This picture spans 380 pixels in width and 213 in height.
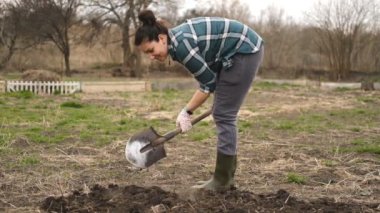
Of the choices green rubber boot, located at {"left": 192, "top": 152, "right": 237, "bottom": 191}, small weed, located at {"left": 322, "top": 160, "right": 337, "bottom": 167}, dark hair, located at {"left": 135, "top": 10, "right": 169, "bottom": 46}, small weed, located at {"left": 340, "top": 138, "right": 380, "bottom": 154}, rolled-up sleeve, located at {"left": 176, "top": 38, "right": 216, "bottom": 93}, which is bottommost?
small weed, located at {"left": 322, "top": 160, "right": 337, "bottom": 167}

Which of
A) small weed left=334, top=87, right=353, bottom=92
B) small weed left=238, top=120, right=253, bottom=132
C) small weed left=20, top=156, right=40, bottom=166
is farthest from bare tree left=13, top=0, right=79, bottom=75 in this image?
small weed left=20, top=156, right=40, bottom=166

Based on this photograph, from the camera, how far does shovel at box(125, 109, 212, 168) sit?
4215 millimetres

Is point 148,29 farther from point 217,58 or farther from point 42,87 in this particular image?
point 42,87

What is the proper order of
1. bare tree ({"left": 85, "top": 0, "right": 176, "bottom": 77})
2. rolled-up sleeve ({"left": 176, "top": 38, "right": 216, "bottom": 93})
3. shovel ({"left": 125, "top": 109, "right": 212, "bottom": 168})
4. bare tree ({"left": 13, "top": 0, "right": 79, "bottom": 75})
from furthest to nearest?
bare tree ({"left": 85, "top": 0, "right": 176, "bottom": 77})
bare tree ({"left": 13, "top": 0, "right": 79, "bottom": 75})
shovel ({"left": 125, "top": 109, "right": 212, "bottom": 168})
rolled-up sleeve ({"left": 176, "top": 38, "right": 216, "bottom": 93})

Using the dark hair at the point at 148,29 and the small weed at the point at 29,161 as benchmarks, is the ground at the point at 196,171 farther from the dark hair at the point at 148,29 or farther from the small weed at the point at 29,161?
the dark hair at the point at 148,29

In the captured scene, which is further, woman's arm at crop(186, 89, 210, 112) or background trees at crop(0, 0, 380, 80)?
background trees at crop(0, 0, 380, 80)

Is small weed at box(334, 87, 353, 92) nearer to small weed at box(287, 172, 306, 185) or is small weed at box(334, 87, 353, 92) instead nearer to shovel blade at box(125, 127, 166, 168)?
small weed at box(287, 172, 306, 185)

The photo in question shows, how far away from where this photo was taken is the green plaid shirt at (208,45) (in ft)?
11.6

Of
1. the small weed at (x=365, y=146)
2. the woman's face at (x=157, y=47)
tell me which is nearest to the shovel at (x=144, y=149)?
the woman's face at (x=157, y=47)

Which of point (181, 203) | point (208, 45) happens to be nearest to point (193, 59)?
point (208, 45)

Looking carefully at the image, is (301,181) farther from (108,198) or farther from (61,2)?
(61,2)

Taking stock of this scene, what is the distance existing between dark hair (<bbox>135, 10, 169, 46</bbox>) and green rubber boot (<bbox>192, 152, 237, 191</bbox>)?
1180mm

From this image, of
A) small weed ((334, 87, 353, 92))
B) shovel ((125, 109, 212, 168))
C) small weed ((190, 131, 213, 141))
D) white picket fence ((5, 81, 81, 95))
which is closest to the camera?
shovel ((125, 109, 212, 168))

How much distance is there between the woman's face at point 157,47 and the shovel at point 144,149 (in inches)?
32.7
